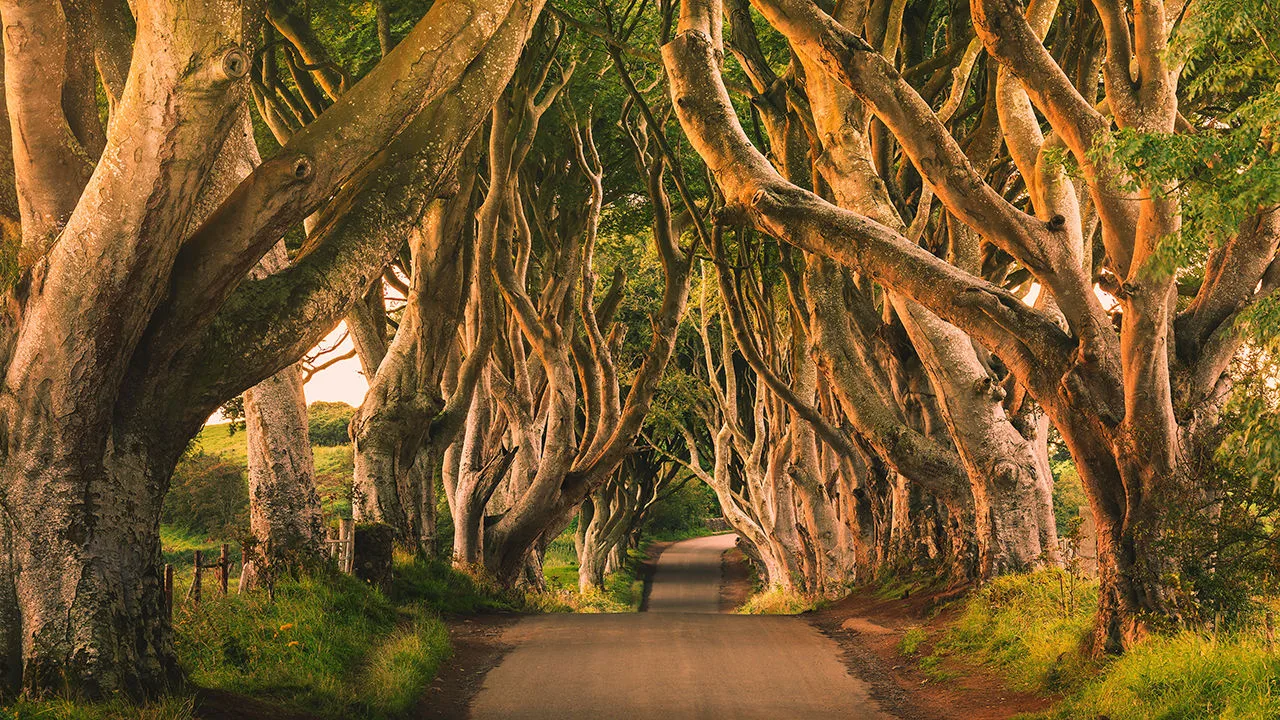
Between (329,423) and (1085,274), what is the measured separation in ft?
175

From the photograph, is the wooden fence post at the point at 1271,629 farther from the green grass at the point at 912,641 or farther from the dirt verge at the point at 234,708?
the dirt verge at the point at 234,708

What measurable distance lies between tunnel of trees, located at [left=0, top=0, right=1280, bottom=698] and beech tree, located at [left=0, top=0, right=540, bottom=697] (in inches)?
0.8

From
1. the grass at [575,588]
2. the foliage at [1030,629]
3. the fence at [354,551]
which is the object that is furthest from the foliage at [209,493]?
the foliage at [1030,629]

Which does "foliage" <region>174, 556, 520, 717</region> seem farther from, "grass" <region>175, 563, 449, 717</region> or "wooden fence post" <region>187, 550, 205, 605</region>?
"wooden fence post" <region>187, 550, 205, 605</region>

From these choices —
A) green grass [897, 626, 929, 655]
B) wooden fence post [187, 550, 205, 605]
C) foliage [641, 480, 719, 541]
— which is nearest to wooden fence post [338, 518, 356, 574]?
wooden fence post [187, 550, 205, 605]

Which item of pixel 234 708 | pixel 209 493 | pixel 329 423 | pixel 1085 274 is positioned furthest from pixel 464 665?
pixel 329 423

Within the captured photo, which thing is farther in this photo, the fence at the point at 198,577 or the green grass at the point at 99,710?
the fence at the point at 198,577

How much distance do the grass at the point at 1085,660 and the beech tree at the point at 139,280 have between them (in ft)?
19.4

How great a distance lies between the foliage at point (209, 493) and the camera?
29.0 m

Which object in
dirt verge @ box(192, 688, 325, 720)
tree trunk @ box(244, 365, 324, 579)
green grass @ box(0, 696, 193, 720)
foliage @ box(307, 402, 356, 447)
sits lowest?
dirt verge @ box(192, 688, 325, 720)

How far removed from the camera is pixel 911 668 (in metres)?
10.7

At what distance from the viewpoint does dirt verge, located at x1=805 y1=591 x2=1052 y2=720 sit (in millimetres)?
8773

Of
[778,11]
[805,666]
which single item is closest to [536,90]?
[778,11]

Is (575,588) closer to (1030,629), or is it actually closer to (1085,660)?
(1030,629)
